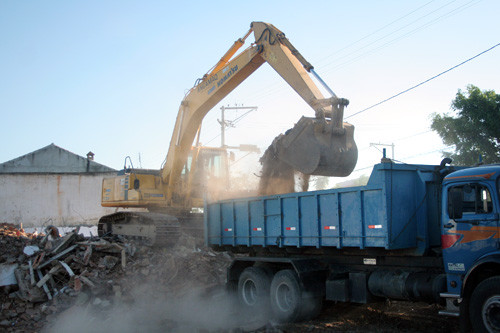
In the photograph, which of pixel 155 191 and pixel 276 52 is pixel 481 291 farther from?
pixel 155 191

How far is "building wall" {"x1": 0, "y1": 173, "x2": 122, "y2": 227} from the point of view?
28469mm

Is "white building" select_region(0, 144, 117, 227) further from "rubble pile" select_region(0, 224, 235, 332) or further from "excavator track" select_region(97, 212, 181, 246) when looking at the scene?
"rubble pile" select_region(0, 224, 235, 332)

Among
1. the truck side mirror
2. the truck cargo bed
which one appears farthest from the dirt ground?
the truck side mirror

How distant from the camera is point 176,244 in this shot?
15047 mm

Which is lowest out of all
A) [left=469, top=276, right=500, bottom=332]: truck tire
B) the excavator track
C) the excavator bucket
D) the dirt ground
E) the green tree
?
the dirt ground

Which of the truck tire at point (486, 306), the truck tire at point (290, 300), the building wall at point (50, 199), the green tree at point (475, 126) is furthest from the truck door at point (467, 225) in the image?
the building wall at point (50, 199)

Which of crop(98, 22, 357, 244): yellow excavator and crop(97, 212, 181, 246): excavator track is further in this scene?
crop(97, 212, 181, 246): excavator track

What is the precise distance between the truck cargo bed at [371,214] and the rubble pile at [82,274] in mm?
4259

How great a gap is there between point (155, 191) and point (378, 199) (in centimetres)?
1060

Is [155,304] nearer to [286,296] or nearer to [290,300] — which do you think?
[286,296]

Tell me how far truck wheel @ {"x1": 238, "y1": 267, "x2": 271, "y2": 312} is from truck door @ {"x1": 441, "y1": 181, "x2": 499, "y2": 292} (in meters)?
4.10

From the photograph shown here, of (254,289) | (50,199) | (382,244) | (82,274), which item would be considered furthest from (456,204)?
(50,199)

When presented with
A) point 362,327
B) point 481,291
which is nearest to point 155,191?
point 362,327

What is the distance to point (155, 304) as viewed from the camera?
1149 centimetres
